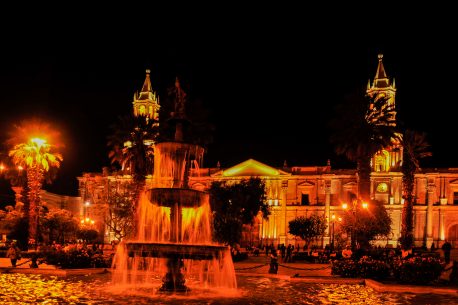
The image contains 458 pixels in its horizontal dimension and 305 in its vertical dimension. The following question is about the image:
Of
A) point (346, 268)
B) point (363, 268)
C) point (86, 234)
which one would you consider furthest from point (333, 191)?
point (363, 268)

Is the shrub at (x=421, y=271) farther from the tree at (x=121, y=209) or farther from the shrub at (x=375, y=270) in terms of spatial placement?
the tree at (x=121, y=209)

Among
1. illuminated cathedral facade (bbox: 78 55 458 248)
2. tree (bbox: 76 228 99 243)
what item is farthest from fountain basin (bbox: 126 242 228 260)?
illuminated cathedral facade (bbox: 78 55 458 248)

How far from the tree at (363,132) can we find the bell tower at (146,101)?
4236 cm

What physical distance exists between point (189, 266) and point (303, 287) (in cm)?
718

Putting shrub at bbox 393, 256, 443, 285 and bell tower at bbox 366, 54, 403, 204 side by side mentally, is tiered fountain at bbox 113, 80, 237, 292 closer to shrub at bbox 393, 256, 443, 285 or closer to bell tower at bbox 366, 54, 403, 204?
shrub at bbox 393, 256, 443, 285

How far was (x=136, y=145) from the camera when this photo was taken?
37.4m

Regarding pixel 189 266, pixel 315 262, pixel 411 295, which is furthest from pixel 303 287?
pixel 315 262

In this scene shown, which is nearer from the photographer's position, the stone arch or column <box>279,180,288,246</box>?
the stone arch

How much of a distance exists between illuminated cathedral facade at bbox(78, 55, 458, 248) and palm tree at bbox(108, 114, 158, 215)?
28.9 metres

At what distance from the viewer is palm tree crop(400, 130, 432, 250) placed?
37812 millimetres

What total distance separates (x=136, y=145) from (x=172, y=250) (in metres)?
22.6

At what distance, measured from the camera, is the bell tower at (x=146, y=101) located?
255 ft

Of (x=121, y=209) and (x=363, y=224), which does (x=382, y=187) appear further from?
(x=121, y=209)

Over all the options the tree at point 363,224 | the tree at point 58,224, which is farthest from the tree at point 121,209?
the tree at point 363,224
